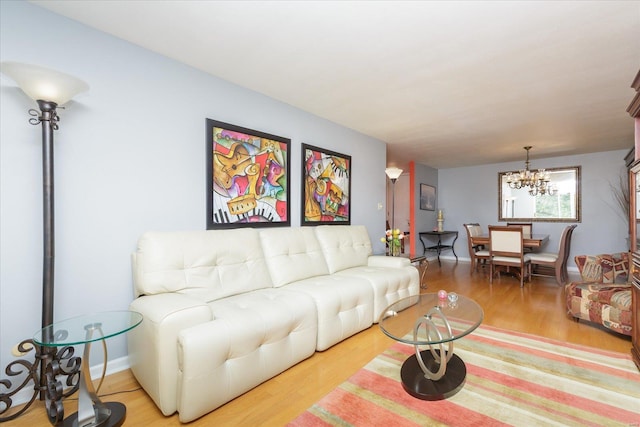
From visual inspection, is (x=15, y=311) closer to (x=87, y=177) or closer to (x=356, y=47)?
(x=87, y=177)

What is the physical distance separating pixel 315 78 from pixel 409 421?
2.59m

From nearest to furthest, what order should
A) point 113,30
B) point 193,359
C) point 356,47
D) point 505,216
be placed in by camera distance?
point 193,359
point 113,30
point 356,47
point 505,216

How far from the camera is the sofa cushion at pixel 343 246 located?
10.7ft

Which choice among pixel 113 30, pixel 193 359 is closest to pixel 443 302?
pixel 193 359

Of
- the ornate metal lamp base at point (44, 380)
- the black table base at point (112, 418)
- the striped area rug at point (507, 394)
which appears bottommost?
the striped area rug at point (507, 394)

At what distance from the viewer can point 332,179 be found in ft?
12.5

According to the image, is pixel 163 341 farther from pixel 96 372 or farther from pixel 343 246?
pixel 343 246

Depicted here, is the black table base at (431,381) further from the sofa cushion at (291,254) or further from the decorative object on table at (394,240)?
the decorative object on table at (394,240)

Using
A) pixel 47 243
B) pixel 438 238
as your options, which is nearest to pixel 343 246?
pixel 47 243

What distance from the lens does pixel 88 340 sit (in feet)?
4.41

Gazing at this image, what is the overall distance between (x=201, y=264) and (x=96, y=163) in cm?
97

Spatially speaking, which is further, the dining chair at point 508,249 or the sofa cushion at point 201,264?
the dining chair at point 508,249

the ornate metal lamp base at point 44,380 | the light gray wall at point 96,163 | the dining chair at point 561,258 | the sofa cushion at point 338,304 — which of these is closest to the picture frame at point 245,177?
the light gray wall at point 96,163

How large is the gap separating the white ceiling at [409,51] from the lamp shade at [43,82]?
21.0 inches
